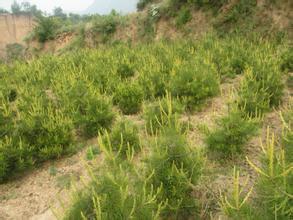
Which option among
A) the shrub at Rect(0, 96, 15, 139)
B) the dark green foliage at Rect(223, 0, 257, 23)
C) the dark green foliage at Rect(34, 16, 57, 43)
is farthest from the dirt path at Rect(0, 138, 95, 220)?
the dark green foliage at Rect(34, 16, 57, 43)

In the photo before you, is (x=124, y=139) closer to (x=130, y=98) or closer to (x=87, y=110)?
(x=87, y=110)

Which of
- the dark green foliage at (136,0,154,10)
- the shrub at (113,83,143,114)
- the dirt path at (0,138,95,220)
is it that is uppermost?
the dark green foliage at (136,0,154,10)

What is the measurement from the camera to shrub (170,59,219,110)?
604 cm

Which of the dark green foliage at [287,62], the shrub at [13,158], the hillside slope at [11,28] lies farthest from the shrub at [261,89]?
the hillside slope at [11,28]

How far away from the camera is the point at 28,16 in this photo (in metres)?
50.5

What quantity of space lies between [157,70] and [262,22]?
6881 mm

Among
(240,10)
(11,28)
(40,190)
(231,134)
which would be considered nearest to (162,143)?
(231,134)

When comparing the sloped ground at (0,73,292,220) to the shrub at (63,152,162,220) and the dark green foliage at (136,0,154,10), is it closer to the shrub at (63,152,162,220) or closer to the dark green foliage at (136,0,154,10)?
the shrub at (63,152,162,220)

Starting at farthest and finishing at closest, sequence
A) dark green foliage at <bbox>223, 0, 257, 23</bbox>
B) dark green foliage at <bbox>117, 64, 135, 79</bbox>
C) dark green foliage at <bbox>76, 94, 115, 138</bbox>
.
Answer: dark green foliage at <bbox>223, 0, 257, 23</bbox> → dark green foliage at <bbox>117, 64, 135, 79</bbox> → dark green foliage at <bbox>76, 94, 115, 138</bbox>

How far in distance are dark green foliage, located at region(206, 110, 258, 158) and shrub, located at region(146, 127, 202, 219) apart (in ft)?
2.46

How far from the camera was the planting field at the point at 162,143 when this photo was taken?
2.79 metres

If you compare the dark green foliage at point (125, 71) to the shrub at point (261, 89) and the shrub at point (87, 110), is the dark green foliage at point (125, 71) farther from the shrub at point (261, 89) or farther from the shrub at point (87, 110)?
the shrub at point (261, 89)

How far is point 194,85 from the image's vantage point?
602cm

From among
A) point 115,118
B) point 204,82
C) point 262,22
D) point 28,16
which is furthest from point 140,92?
point 28,16
